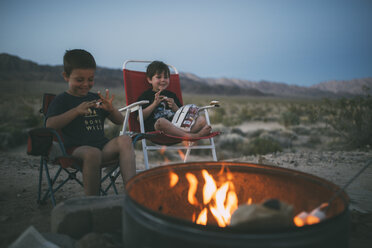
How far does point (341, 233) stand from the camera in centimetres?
85

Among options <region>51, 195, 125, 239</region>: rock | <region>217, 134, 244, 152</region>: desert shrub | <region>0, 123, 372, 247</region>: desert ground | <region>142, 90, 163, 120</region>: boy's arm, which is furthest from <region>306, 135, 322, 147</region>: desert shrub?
<region>51, 195, 125, 239</region>: rock

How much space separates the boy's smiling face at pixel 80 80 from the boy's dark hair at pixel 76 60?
29 millimetres

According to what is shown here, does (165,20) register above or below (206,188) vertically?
above

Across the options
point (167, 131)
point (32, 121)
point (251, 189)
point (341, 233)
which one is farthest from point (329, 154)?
point (32, 121)

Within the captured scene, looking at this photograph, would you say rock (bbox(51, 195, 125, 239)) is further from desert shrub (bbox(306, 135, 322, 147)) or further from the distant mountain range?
desert shrub (bbox(306, 135, 322, 147))

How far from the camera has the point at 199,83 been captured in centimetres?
8044

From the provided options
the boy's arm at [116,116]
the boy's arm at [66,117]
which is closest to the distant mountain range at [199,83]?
the boy's arm at [116,116]

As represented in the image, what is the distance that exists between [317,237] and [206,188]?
2.29 ft

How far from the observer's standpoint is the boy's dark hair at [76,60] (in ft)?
6.06

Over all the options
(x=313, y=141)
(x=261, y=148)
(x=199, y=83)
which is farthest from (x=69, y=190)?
(x=199, y=83)

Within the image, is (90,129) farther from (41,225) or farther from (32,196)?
(32,196)

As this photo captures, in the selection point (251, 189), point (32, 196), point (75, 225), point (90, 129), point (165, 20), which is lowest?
point (32, 196)

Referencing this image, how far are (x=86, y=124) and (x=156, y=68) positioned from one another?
1.50 metres

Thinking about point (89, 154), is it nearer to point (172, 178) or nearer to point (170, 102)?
point (172, 178)
